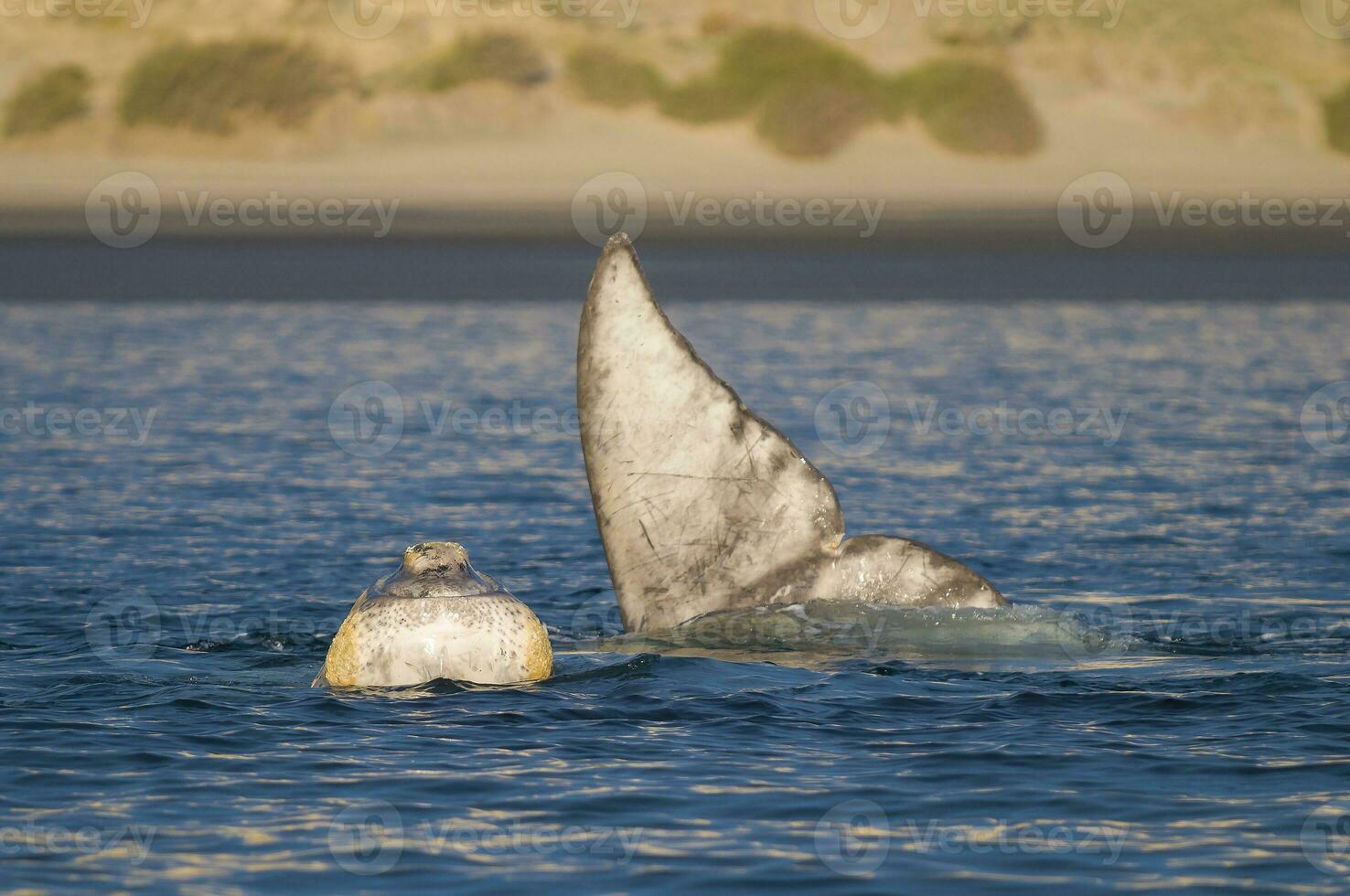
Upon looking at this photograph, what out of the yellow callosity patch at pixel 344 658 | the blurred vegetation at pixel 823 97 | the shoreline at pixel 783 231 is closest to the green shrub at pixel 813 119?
the blurred vegetation at pixel 823 97

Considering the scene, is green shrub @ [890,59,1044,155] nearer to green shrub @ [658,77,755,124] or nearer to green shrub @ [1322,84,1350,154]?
green shrub @ [658,77,755,124]

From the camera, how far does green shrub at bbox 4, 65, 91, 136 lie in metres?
108

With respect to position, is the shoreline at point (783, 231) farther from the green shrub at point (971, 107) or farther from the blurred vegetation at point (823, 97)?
the blurred vegetation at point (823, 97)

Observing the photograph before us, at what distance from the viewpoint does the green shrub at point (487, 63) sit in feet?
368

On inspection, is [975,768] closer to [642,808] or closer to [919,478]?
[642,808]

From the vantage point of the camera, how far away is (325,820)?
33.4 feet

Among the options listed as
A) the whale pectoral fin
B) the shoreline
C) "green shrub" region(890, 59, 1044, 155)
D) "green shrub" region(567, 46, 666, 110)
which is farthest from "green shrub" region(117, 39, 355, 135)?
the whale pectoral fin

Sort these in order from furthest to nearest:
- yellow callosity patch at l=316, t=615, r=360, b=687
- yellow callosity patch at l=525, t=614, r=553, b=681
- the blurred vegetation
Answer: the blurred vegetation < yellow callosity patch at l=525, t=614, r=553, b=681 < yellow callosity patch at l=316, t=615, r=360, b=687

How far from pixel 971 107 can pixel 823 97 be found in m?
9.30

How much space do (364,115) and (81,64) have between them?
17826 mm

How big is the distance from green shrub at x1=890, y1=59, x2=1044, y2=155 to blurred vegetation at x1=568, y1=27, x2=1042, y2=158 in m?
0.05

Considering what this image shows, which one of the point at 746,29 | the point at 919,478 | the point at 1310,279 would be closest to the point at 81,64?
the point at 746,29

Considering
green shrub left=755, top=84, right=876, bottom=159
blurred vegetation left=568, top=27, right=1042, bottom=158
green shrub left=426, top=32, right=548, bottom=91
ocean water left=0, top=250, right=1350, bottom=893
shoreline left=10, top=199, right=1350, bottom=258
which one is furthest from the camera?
green shrub left=426, top=32, right=548, bottom=91

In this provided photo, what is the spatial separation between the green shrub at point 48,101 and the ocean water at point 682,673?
82784 millimetres
